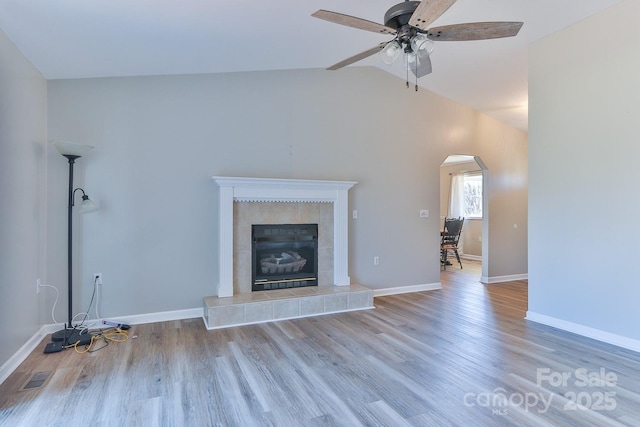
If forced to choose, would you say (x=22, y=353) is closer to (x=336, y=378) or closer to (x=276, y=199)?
(x=336, y=378)

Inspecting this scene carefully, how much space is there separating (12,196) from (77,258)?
1.00m

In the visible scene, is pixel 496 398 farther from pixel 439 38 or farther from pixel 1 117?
pixel 1 117

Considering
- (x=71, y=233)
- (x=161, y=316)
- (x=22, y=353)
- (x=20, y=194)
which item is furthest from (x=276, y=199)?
(x=22, y=353)

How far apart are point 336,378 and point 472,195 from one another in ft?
25.3

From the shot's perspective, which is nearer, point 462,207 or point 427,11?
point 427,11

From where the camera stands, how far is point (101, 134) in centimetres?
356

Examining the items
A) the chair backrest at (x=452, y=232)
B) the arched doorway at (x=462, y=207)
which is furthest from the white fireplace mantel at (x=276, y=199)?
the arched doorway at (x=462, y=207)

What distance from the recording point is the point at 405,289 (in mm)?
5133

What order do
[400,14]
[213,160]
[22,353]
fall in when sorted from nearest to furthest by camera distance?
[400,14], [22,353], [213,160]

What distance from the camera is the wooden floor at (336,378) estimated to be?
79.3 inches

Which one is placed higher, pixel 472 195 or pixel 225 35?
pixel 225 35

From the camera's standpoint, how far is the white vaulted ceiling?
2.47m

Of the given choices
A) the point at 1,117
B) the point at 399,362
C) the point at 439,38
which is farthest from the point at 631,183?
the point at 1,117

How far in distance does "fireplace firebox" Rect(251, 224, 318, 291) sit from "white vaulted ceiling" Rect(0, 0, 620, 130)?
1927 mm
